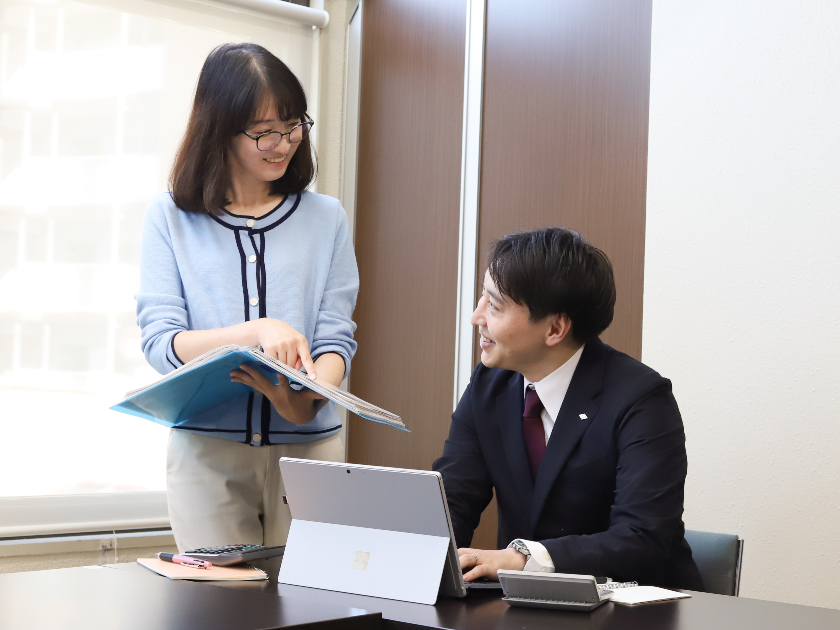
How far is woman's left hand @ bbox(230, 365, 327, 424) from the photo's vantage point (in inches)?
56.3

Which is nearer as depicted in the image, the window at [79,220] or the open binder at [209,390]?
the open binder at [209,390]

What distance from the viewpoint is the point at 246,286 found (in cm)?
161

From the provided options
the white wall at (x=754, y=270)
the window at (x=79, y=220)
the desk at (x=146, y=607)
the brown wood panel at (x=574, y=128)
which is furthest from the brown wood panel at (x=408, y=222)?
the desk at (x=146, y=607)

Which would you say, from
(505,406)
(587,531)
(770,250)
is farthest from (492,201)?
(587,531)

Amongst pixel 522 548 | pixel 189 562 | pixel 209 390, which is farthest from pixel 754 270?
pixel 189 562

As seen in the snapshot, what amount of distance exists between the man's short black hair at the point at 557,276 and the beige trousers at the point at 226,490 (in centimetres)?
46

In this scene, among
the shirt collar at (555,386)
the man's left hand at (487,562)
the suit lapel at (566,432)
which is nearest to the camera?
the man's left hand at (487,562)

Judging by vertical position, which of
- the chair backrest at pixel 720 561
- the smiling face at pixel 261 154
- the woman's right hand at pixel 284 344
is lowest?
the chair backrest at pixel 720 561

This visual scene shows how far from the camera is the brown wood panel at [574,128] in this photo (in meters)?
2.21

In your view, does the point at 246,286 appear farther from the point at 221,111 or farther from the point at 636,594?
the point at 636,594

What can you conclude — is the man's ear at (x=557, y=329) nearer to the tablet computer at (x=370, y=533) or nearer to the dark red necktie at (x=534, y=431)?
the dark red necktie at (x=534, y=431)

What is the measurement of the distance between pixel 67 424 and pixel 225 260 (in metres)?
1.65

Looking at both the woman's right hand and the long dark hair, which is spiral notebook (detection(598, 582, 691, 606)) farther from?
the long dark hair

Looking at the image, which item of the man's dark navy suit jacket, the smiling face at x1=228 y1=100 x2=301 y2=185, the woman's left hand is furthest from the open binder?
the smiling face at x1=228 y1=100 x2=301 y2=185
